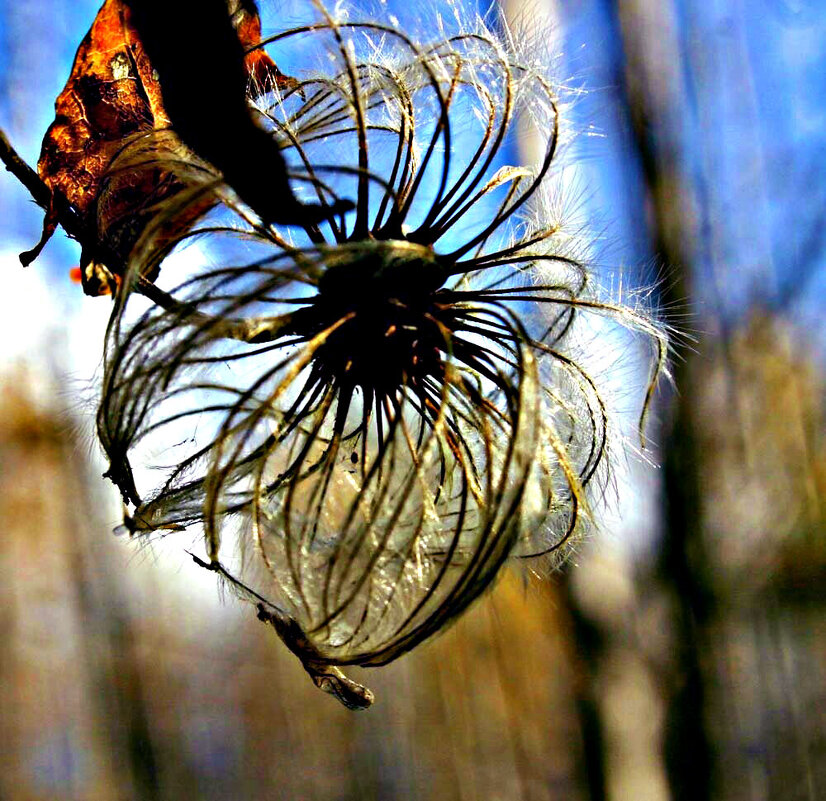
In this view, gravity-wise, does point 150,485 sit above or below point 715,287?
below

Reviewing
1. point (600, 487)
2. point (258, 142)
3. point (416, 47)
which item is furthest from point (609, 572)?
point (258, 142)

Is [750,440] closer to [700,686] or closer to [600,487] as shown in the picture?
A: [700,686]

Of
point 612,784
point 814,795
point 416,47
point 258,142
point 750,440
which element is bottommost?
point 814,795

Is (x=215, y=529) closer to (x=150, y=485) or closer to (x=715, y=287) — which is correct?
(x=150, y=485)

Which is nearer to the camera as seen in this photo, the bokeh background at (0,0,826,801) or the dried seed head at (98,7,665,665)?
the dried seed head at (98,7,665,665)

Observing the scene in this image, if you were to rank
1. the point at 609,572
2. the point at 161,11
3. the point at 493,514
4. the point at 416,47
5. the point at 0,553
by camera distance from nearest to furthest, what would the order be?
the point at 161,11 → the point at 493,514 → the point at 416,47 → the point at 609,572 → the point at 0,553

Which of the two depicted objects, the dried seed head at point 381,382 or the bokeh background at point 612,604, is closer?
the dried seed head at point 381,382

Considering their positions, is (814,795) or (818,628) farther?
(818,628)

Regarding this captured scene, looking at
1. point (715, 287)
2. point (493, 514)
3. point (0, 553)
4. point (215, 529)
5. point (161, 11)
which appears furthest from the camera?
point (0, 553)

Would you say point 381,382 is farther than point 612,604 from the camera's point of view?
No

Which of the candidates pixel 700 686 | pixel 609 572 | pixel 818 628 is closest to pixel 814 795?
pixel 818 628
